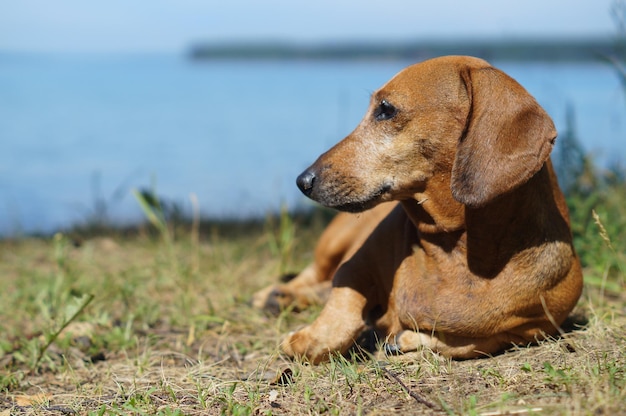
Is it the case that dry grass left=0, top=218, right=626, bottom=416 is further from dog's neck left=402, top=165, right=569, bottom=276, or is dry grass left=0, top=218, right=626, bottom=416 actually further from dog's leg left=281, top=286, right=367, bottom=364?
dog's neck left=402, top=165, right=569, bottom=276

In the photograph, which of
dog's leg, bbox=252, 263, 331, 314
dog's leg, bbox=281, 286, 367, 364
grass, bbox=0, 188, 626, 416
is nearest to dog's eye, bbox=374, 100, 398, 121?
dog's leg, bbox=281, 286, 367, 364

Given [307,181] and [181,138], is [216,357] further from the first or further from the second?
[181,138]

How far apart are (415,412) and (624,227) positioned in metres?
2.49

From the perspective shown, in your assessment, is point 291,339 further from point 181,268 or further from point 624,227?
point 624,227

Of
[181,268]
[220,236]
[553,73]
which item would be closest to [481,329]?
[181,268]

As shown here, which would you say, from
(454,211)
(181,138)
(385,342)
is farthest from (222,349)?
(181,138)

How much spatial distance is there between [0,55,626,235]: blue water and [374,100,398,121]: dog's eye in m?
1.52

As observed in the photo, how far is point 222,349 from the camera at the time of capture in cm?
374

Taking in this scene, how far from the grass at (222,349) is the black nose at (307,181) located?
0.67 metres

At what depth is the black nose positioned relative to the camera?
3.12 m

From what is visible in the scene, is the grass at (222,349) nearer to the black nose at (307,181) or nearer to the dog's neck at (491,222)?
the dog's neck at (491,222)

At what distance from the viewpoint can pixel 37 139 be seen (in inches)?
397

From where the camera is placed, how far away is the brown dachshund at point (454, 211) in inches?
119

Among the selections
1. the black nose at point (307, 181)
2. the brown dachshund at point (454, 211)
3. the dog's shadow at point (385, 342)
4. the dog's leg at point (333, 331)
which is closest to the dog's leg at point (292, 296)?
the dog's shadow at point (385, 342)
